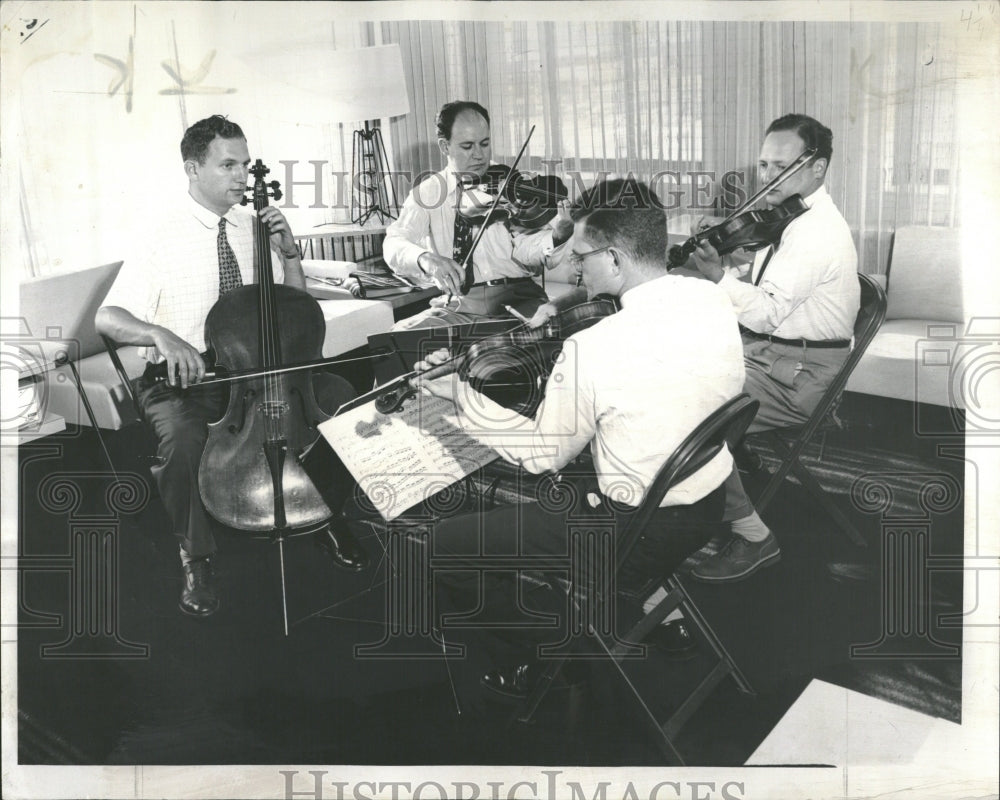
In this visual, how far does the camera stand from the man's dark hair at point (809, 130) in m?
3.09

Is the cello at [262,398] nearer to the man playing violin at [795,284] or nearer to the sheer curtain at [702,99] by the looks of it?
the sheer curtain at [702,99]

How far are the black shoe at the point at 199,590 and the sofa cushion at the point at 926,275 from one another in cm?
218

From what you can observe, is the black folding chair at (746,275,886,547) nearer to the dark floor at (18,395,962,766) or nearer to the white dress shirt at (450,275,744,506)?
the dark floor at (18,395,962,766)

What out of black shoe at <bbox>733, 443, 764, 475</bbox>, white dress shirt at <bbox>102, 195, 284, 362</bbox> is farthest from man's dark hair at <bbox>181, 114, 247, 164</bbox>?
black shoe at <bbox>733, 443, 764, 475</bbox>

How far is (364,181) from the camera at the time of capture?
10.3 ft

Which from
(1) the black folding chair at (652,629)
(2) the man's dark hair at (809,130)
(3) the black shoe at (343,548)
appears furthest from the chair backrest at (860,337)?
(3) the black shoe at (343,548)

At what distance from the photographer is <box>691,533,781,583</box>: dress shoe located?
321cm

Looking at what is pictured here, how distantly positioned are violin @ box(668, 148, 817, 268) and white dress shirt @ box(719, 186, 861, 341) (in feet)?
0.07

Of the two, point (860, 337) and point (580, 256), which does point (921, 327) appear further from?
point (580, 256)

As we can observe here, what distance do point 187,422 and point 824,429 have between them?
1882mm

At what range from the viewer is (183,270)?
10.2ft

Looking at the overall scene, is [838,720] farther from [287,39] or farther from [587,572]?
[287,39]

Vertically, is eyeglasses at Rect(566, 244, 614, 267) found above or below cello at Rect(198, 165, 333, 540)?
above

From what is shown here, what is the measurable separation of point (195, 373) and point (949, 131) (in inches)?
91.7
